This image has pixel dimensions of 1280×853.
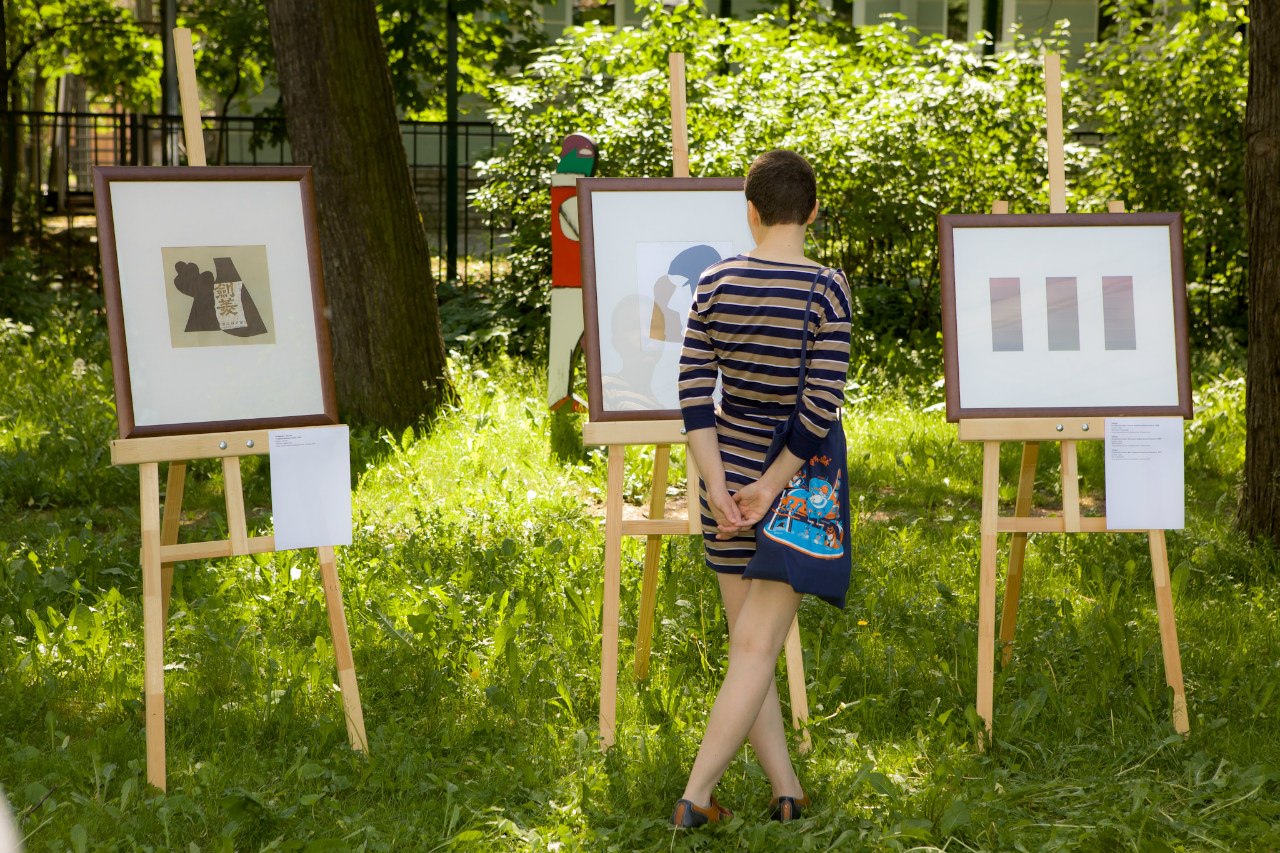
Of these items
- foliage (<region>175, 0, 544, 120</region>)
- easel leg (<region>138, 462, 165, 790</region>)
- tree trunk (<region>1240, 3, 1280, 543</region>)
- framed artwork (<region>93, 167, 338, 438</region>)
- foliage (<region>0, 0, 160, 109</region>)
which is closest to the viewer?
easel leg (<region>138, 462, 165, 790</region>)

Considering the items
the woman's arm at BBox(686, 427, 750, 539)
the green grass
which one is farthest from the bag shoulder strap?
the green grass

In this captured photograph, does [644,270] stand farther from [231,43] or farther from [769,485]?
[231,43]

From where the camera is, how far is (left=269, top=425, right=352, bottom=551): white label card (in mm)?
3627

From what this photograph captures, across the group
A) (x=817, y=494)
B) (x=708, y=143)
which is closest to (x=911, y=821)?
(x=817, y=494)

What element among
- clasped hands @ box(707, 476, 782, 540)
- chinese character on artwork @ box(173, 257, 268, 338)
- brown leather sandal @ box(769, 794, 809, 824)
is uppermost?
chinese character on artwork @ box(173, 257, 268, 338)

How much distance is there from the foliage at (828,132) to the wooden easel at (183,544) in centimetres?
501

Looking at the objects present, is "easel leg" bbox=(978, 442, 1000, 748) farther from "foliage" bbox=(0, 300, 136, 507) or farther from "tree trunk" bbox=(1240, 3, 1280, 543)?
"foliage" bbox=(0, 300, 136, 507)

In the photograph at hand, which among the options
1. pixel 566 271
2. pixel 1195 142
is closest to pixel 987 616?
pixel 566 271

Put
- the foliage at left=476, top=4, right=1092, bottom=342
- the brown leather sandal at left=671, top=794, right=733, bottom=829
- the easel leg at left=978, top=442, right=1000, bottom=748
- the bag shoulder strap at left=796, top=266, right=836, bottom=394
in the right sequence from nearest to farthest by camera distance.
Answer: the bag shoulder strap at left=796, top=266, right=836, bottom=394 → the brown leather sandal at left=671, top=794, right=733, bottom=829 → the easel leg at left=978, top=442, right=1000, bottom=748 → the foliage at left=476, top=4, right=1092, bottom=342

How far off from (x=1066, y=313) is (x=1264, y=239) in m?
1.51

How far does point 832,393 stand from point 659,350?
1.16 metres

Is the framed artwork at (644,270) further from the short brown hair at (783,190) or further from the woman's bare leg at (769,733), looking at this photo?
the short brown hair at (783,190)

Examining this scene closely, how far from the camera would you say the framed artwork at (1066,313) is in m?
3.90

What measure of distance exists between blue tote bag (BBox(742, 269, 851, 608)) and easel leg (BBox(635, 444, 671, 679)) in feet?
3.59
